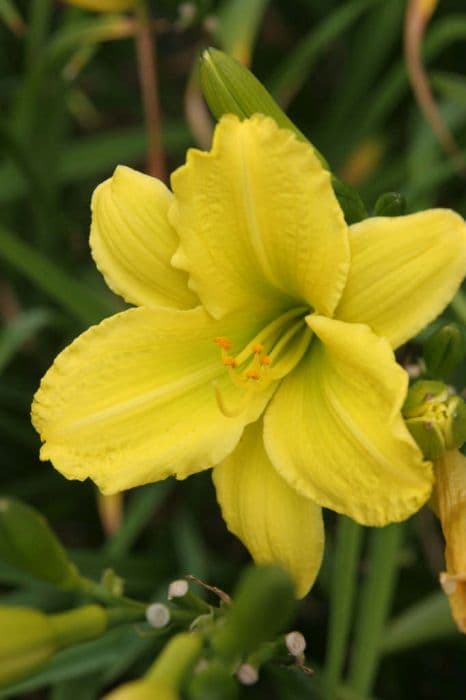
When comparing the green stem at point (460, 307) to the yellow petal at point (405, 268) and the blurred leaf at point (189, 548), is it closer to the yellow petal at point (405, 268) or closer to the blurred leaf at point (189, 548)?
the yellow petal at point (405, 268)

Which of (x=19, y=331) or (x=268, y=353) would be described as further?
(x=19, y=331)

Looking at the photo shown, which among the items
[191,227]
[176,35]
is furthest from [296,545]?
[176,35]

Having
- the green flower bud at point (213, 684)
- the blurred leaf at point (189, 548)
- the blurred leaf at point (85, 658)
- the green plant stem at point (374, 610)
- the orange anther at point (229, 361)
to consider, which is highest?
the orange anther at point (229, 361)

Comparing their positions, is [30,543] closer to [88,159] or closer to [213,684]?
[213,684]

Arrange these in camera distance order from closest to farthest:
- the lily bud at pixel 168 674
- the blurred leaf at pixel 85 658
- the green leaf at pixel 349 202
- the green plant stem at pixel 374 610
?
the lily bud at pixel 168 674 → the green leaf at pixel 349 202 → the blurred leaf at pixel 85 658 → the green plant stem at pixel 374 610

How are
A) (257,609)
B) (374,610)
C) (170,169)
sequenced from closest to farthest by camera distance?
1. (257,609)
2. (374,610)
3. (170,169)

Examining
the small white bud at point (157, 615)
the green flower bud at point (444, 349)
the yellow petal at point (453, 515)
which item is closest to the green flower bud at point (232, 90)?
the green flower bud at point (444, 349)

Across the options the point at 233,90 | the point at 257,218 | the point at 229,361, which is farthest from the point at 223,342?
the point at 233,90

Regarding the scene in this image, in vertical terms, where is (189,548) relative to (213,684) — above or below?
below
